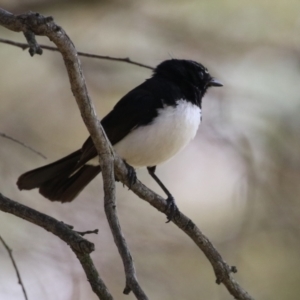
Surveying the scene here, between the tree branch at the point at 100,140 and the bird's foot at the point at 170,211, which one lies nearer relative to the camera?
the tree branch at the point at 100,140

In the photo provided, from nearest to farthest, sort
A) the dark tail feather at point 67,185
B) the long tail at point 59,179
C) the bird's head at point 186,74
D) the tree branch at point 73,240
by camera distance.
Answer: the tree branch at point 73,240 < the long tail at point 59,179 < the dark tail feather at point 67,185 < the bird's head at point 186,74

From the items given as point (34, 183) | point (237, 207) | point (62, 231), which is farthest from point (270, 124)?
point (62, 231)

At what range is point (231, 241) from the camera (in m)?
6.25

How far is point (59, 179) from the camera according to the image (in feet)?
15.1

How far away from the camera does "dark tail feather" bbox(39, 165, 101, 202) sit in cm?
461

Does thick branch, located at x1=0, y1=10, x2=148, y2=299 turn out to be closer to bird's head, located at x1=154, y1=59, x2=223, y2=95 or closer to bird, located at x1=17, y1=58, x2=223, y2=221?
bird, located at x1=17, y1=58, x2=223, y2=221

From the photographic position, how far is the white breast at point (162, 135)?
14.4ft

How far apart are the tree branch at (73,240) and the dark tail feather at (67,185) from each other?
1539mm

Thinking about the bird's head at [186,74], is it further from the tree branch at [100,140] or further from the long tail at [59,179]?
the tree branch at [100,140]

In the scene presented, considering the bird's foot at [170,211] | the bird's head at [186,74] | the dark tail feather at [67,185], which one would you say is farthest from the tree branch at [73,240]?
the bird's head at [186,74]

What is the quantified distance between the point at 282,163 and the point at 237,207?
0.68 metres

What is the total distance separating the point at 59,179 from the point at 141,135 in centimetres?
69

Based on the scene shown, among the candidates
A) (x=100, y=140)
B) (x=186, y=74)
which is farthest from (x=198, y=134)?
(x=100, y=140)

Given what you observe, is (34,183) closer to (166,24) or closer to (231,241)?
(231,241)
